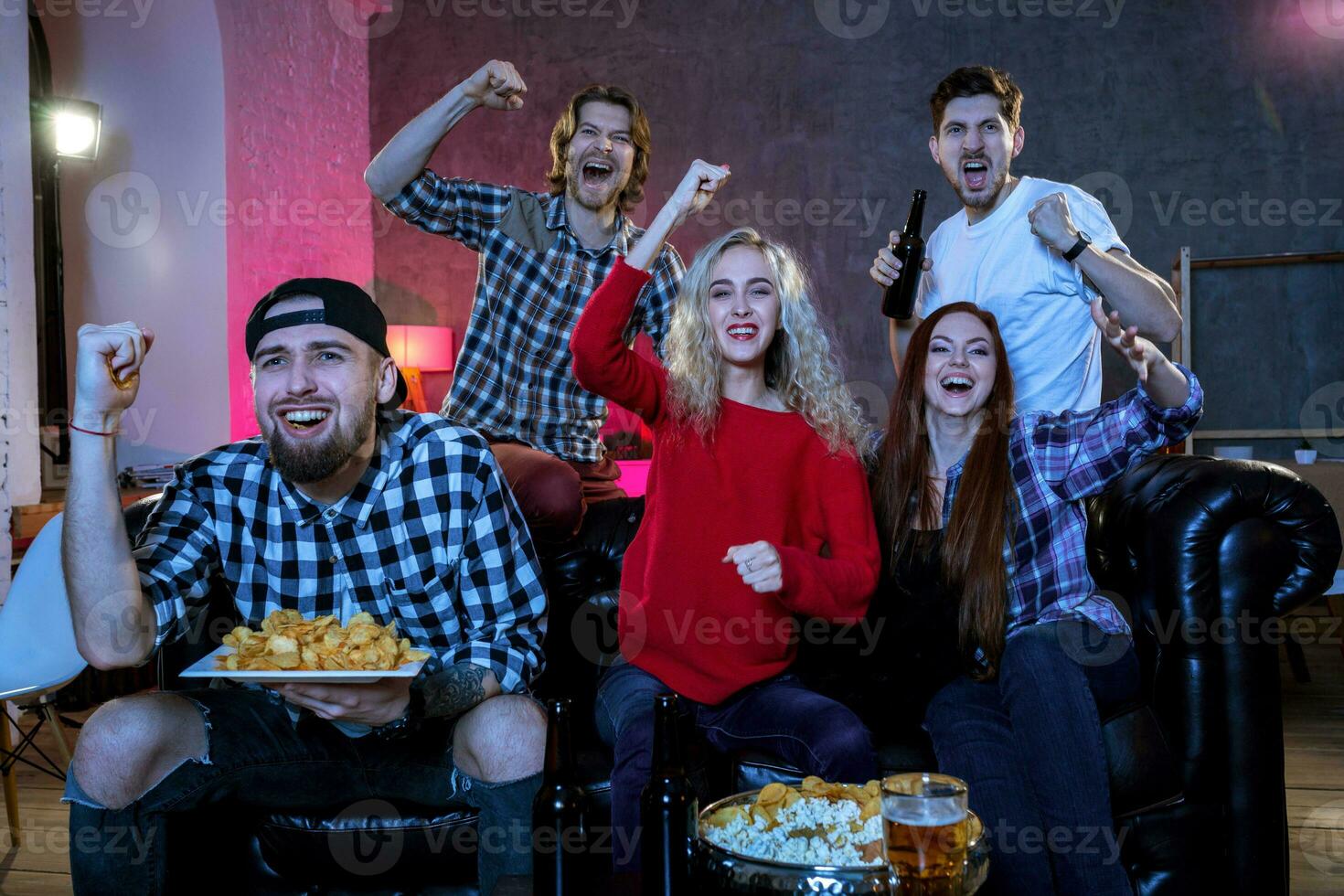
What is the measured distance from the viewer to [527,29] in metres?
6.11

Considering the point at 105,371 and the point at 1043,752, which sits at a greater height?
the point at 105,371

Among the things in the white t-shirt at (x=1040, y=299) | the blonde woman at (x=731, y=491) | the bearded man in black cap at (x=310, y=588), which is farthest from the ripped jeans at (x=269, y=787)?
the white t-shirt at (x=1040, y=299)

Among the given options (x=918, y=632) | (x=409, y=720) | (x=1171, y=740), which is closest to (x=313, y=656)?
(x=409, y=720)

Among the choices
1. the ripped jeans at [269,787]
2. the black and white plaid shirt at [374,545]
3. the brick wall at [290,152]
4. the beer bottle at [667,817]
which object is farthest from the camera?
the brick wall at [290,152]

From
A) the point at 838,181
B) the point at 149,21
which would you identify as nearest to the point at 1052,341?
the point at 838,181

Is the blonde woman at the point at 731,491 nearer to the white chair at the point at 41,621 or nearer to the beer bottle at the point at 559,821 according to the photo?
the beer bottle at the point at 559,821

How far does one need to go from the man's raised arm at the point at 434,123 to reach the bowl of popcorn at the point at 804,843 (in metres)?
1.67

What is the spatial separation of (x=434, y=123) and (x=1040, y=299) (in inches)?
55.4

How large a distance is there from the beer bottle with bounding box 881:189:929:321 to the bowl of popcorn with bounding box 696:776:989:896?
1.44 m

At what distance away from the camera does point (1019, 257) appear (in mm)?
2393

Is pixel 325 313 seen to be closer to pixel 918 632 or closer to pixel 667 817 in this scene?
pixel 667 817

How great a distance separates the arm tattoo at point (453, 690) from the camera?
162 cm

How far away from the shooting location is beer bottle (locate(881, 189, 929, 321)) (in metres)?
2.42

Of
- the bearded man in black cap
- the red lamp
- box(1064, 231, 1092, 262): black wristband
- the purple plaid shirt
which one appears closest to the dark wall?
the red lamp
